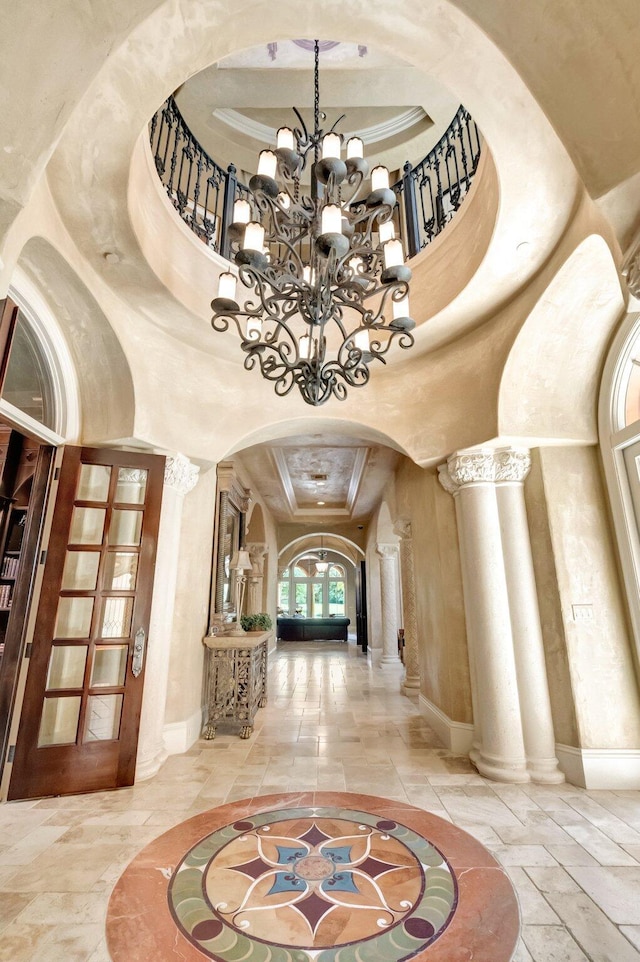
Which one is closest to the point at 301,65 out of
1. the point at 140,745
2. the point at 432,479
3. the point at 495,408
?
the point at 495,408

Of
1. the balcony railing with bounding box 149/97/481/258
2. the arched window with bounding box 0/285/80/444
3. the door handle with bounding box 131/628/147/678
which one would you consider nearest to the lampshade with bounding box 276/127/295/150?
the balcony railing with bounding box 149/97/481/258

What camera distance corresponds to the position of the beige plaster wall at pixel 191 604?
4.12 metres

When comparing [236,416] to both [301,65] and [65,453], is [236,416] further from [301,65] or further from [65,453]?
[301,65]

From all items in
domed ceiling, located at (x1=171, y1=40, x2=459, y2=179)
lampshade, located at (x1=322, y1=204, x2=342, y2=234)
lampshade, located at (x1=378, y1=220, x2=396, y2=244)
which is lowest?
lampshade, located at (x1=322, y1=204, x2=342, y2=234)

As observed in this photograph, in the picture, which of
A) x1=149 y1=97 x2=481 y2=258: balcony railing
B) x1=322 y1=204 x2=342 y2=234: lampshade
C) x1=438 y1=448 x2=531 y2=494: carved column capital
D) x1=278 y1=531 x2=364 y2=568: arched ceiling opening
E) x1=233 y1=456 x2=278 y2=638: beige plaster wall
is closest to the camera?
x1=322 y1=204 x2=342 y2=234: lampshade

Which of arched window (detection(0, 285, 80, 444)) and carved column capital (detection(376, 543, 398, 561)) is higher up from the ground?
arched window (detection(0, 285, 80, 444))

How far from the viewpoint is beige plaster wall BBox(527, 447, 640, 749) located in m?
3.33

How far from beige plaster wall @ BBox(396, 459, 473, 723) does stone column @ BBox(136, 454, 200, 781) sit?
259 centimetres

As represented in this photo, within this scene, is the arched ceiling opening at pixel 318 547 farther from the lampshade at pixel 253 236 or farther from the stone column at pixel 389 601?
the lampshade at pixel 253 236

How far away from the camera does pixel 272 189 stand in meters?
2.34

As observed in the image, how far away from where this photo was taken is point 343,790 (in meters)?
3.17

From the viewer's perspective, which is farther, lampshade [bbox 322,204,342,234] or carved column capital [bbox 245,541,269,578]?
carved column capital [bbox 245,541,269,578]

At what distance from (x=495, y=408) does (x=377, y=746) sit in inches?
134

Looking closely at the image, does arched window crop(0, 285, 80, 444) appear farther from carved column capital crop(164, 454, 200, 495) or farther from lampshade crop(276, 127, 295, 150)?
lampshade crop(276, 127, 295, 150)
